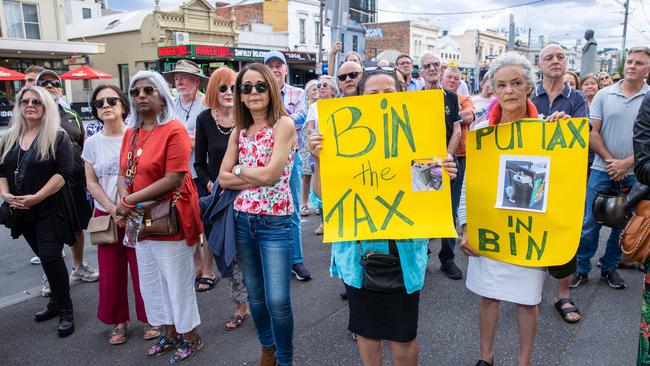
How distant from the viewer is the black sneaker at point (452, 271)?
4.43 metres

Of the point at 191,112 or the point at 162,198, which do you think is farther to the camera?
the point at 191,112

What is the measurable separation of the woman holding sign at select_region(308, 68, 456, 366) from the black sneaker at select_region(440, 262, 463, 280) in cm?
224

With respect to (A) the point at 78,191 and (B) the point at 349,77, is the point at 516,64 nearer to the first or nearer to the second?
(B) the point at 349,77

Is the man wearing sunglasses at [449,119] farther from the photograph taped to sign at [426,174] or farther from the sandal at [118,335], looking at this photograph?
the sandal at [118,335]

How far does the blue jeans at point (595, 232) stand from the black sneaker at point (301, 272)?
8.40 feet

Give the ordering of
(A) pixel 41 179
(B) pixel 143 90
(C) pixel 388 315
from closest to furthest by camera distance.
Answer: (C) pixel 388 315, (B) pixel 143 90, (A) pixel 41 179

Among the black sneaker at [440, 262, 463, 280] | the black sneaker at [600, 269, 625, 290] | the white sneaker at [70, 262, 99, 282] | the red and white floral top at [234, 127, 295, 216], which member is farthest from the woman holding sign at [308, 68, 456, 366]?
the white sneaker at [70, 262, 99, 282]

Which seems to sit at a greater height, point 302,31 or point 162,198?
point 302,31

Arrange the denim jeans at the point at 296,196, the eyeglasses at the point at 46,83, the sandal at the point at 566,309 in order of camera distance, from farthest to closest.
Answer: the eyeglasses at the point at 46,83 < the denim jeans at the point at 296,196 < the sandal at the point at 566,309

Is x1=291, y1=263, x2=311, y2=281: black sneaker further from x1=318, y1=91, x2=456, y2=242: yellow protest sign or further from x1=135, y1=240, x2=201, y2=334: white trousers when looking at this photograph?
x1=318, y1=91, x2=456, y2=242: yellow protest sign

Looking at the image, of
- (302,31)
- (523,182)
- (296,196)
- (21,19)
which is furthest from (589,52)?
A: (302,31)

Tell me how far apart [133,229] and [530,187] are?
2518 millimetres

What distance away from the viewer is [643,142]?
2145 mm

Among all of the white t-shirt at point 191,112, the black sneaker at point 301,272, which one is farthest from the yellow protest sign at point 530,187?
the white t-shirt at point 191,112
